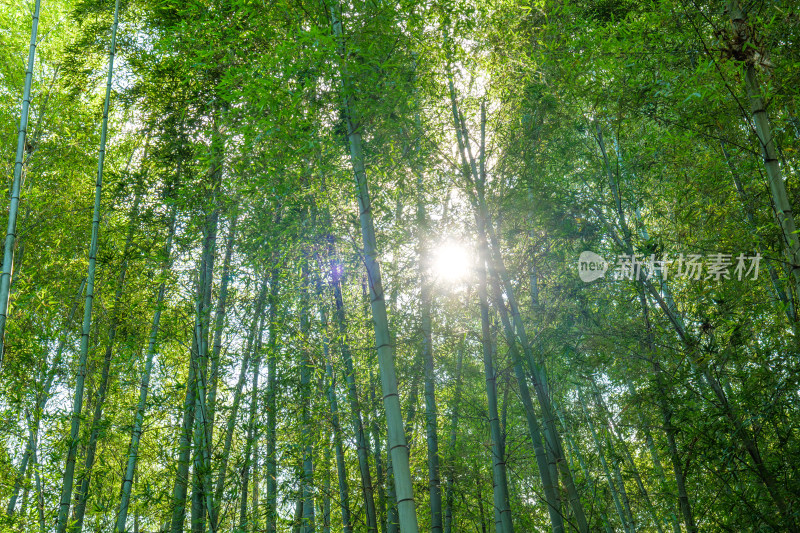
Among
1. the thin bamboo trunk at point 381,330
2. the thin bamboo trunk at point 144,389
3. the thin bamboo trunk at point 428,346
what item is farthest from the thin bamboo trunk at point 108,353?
the thin bamboo trunk at point 381,330

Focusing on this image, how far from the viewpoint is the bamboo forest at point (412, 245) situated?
339 cm

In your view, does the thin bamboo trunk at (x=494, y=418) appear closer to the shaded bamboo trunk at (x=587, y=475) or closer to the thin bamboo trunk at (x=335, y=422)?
the shaded bamboo trunk at (x=587, y=475)

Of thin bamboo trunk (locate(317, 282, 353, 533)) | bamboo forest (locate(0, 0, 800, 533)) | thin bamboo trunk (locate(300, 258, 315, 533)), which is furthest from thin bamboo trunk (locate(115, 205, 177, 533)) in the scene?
thin bamboo trunk (locate(317, 282, 353, 533))

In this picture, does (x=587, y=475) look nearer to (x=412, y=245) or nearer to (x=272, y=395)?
(x=412, y=245)

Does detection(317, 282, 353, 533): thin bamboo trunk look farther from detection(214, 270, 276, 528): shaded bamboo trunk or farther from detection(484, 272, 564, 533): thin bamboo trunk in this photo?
detection(484, 272, 564, 533): thin bamboo trunk

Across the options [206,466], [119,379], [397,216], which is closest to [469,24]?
[397,216]

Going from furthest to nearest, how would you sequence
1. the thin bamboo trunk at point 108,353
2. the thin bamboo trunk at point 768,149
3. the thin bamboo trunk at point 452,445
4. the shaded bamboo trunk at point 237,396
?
the thin bamboo trunk at point 452,445
the thin bamboo trunk at point 108,353
the shaded bamboo trunk at point 237,396
the thin bamboo trunk at point 768,149

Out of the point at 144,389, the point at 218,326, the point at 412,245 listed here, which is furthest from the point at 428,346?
the point at 144,389

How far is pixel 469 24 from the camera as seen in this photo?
13.0 feet

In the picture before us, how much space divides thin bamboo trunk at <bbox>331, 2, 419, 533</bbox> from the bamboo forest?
18 millimetres

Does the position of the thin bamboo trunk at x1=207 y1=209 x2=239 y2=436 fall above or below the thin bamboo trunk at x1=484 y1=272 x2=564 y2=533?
above

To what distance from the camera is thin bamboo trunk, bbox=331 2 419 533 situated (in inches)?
111

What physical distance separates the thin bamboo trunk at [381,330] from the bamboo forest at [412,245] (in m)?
0.02

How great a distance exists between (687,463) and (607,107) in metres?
2.75
